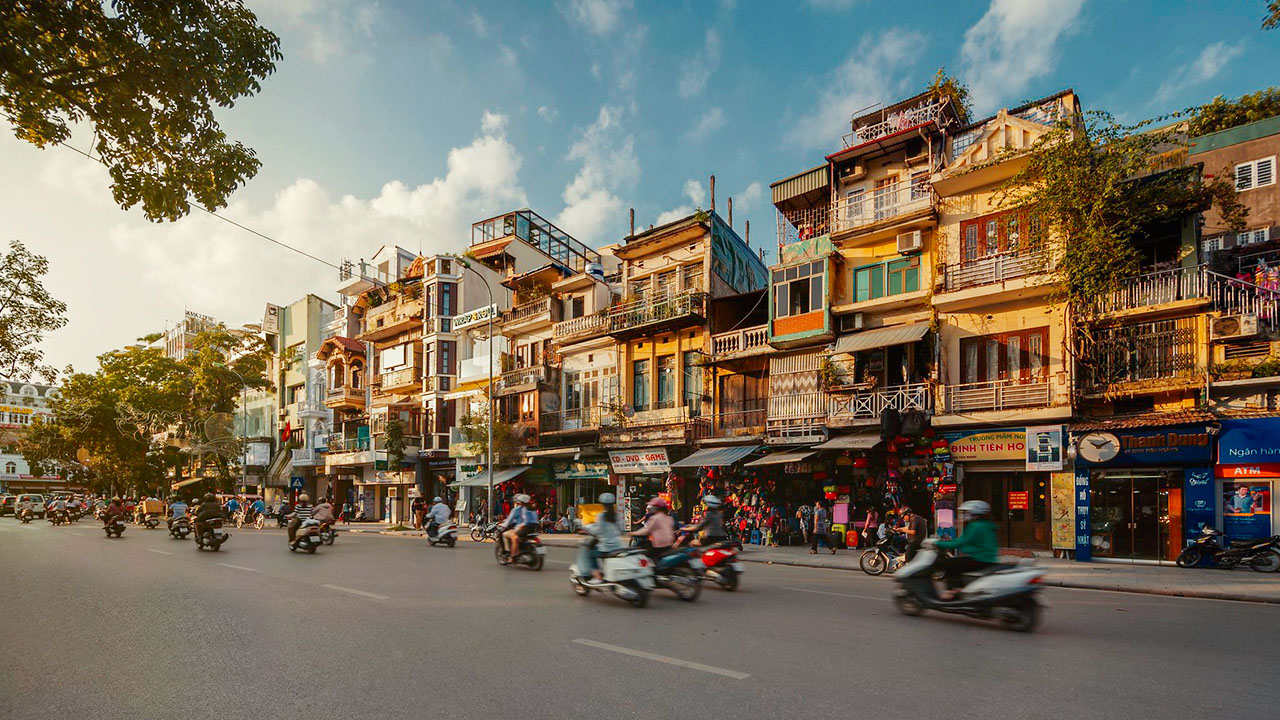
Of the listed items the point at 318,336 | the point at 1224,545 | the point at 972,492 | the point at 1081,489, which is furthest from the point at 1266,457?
the point at 318,336

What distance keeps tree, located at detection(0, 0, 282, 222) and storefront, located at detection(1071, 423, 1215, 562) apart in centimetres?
2002

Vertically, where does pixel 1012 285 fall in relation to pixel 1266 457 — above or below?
above

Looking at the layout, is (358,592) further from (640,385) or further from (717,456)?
(640,385)

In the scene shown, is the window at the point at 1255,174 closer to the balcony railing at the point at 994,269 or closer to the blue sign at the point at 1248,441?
the balcony railing at the point at 994,269

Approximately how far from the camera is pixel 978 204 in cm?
2220

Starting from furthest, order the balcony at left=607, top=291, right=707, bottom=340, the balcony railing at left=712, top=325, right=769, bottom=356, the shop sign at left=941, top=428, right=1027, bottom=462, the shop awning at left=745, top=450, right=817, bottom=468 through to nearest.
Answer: the balcony at left=607, top=291, right=707, bottom=340, the balcony railing at left=712, top=325, right=769, bottom=356, the shop awning at left=745, top=450, right=817, bottom=468, the shop sign at left=941, top=428, right=1027, bottom=462

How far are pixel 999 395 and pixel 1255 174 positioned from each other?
39.7 ft

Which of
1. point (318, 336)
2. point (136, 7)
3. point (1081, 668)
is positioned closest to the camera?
point (1081, 668)

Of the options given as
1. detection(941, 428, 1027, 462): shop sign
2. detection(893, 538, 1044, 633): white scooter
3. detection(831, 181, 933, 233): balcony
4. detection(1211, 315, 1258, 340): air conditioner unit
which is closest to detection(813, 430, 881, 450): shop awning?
detection(941, 428, 1027, 462): shop sign

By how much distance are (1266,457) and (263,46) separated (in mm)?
21235

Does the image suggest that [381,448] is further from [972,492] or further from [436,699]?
[436,699]

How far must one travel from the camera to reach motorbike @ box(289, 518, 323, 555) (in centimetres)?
1916

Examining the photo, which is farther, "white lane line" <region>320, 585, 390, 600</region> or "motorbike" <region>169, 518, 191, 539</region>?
"motorbike" <region>169, 518, 191, 539</region>

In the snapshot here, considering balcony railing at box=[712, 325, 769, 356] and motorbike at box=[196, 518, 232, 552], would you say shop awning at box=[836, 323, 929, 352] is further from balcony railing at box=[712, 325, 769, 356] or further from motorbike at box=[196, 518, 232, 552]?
motorbike at box=[196, 518, 232, 552]
